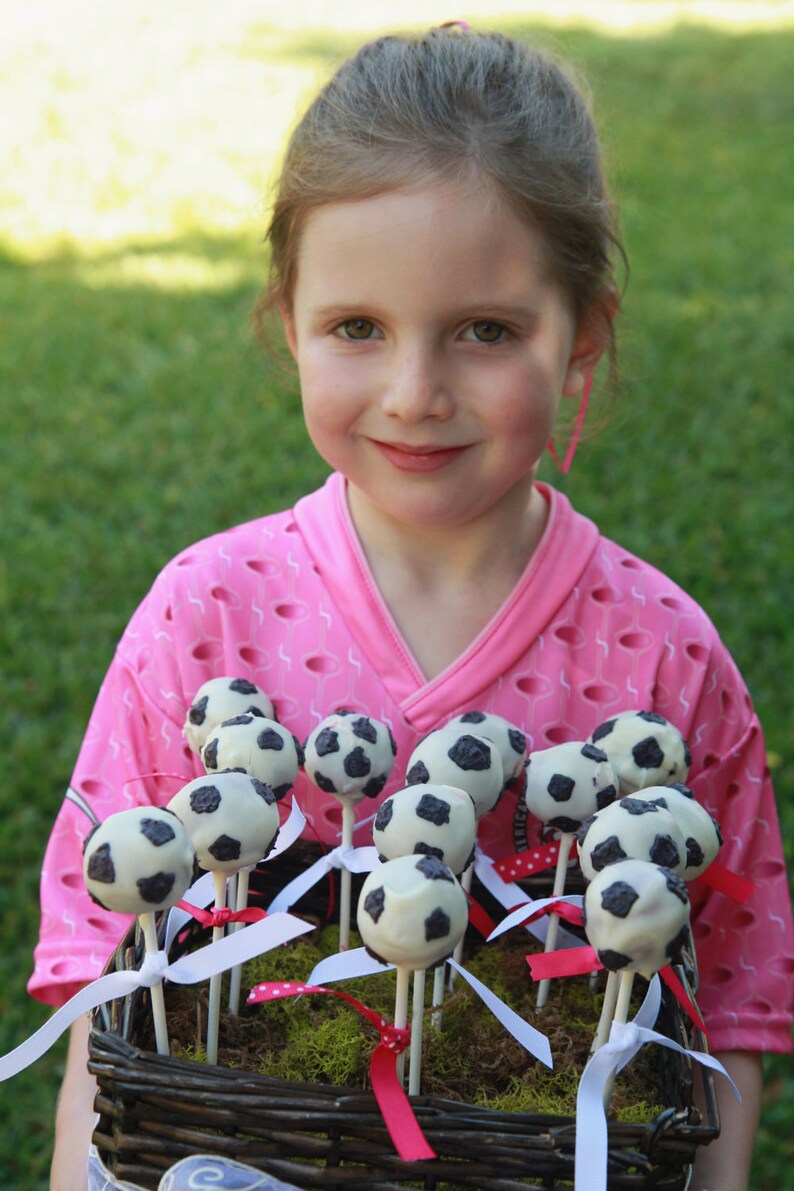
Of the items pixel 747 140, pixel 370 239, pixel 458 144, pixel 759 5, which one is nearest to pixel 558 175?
pixel 458 144

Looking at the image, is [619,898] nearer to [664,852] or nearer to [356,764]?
[664,852]

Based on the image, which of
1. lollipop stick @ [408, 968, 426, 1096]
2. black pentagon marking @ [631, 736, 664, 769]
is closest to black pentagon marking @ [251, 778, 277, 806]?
lollipop stick @ [408, 968, 426, 1096]

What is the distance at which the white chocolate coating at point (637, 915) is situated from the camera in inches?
43.3

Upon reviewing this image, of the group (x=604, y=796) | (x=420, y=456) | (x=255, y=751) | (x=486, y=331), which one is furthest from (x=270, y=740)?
(x=486, y=331)

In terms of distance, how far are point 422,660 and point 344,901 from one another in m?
0.44

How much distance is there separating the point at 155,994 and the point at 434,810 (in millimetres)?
316

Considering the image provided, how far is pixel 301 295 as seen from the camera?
65.5 inches

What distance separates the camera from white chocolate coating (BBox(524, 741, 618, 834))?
4.45ft

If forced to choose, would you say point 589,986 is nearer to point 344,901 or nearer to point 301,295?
point 344,901

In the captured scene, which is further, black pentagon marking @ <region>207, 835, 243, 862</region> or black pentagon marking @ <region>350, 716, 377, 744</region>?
black pentagon marking @ <region>350, 716, 377, 744</region>

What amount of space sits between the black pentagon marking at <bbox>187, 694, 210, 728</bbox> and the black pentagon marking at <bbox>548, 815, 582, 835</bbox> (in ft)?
1.34

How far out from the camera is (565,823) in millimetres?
1365

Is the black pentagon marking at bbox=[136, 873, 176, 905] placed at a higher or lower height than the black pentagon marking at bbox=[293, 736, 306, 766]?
lower

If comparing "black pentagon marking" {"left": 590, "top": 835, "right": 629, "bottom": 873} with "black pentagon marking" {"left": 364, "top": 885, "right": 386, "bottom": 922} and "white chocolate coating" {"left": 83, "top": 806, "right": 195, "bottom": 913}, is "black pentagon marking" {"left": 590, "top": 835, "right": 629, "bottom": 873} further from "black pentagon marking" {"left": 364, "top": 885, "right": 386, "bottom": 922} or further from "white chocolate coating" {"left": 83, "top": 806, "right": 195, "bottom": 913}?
"white chocolate coating" {"left": 83, "top": 806, "right": 195, "bottom": 913}
